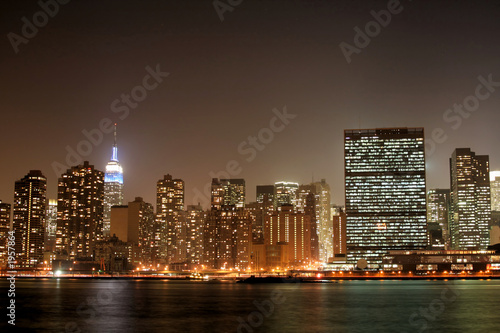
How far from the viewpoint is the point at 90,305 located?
100500 millimetres

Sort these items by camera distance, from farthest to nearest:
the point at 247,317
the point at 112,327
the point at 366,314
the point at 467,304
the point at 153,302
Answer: the point at 153,302
the point at 467,304
the point at 366,314
the point at 247,317
the point at 112,327

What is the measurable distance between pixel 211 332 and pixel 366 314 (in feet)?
91.3

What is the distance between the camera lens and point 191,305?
10181 cm

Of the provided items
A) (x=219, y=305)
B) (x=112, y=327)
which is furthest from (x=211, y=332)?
(x=219, y=305)

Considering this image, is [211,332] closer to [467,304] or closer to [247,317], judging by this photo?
[247,317]

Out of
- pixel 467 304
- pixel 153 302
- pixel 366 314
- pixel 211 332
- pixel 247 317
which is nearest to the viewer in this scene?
pixel 211 332

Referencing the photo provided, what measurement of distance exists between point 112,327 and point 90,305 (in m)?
31.2

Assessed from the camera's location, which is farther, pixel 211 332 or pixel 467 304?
pixel 467 304

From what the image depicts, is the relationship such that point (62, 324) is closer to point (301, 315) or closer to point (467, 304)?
point (301, 315)

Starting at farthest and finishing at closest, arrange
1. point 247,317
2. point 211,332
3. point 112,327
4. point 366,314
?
point 366,314, point 247,317, point 112,327, point 211,332

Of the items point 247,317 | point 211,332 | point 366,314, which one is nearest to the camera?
point 211,332

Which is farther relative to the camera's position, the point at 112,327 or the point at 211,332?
the point at 112,327

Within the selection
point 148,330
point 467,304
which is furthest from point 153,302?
point 467,304

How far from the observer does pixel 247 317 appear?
8075cm
